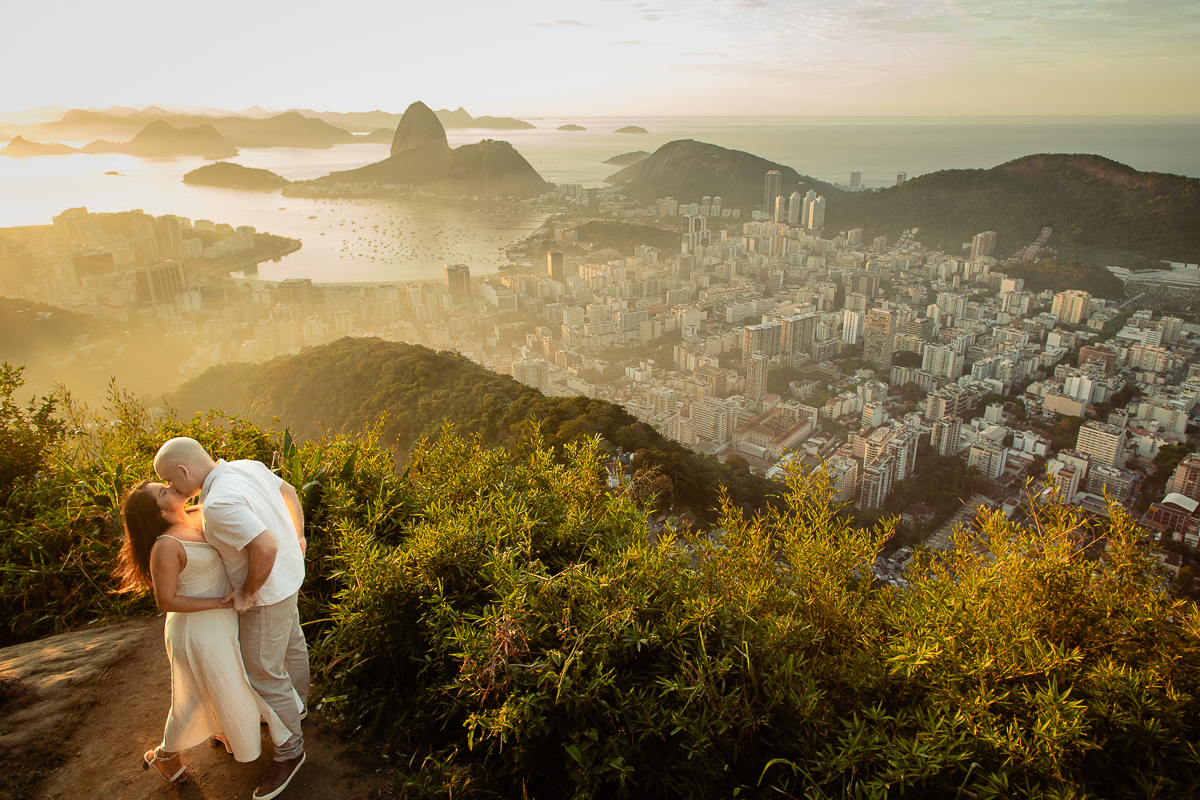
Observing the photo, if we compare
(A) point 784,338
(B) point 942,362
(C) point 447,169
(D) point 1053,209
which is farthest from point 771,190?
(B) point 942,362

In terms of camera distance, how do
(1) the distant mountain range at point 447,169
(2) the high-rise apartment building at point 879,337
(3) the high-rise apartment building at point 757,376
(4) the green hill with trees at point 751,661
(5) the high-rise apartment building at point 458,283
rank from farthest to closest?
(1) the distant mountain range at point 447,169
(5) the high-rise apartment building at point 458,283
(2) the high-rise apartment building at point 879,337
(3) the high-rise apartment building at point 757,376
(4) the green hill with trees at point 751,661

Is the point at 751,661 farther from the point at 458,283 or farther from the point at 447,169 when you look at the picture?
the point at 447,169

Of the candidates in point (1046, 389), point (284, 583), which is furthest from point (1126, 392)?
point (284, 583)

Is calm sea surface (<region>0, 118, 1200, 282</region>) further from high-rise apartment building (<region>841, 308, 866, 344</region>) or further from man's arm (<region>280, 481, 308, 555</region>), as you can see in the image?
man's arm (<region>280, 481, 308, 555</region>)

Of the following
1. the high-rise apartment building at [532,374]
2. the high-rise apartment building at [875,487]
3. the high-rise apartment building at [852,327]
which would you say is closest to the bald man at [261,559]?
the high-rise apartment building at [875,487]

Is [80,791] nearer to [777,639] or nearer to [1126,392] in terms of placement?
[777,639]

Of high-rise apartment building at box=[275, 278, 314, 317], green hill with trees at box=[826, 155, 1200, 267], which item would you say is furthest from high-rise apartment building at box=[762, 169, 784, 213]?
high-rise apartment building at box=[275, 278, 314, 317]

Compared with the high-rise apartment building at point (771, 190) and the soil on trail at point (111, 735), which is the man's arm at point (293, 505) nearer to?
the soil on trail at point (111, 735)
